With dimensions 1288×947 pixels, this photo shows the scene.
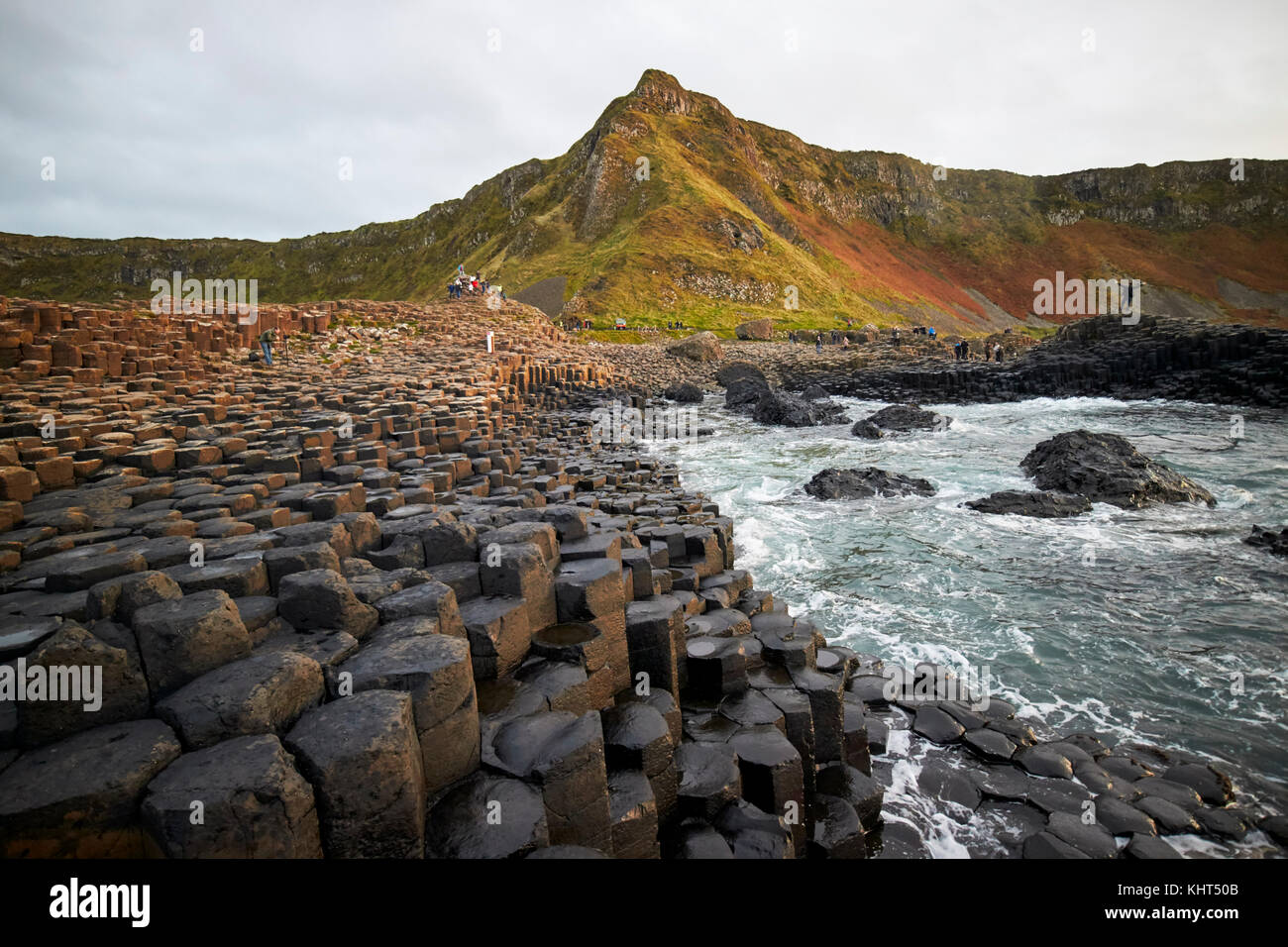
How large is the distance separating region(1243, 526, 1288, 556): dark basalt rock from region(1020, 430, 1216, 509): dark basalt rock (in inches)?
86.3

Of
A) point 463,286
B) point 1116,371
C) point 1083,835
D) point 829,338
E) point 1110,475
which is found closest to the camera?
point 1083,835

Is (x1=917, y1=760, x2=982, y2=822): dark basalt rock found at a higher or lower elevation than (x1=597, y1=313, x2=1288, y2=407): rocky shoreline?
lower

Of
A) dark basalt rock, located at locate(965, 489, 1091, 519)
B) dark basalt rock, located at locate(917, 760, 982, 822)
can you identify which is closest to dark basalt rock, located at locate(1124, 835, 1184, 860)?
dark basalt rock, located at locate(917, 760, 982, 822)

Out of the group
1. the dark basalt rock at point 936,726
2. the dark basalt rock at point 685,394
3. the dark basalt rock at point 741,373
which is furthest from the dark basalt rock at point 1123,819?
the dark basalt rock at point 741,373

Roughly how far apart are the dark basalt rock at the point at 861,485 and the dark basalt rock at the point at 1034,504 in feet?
5.42

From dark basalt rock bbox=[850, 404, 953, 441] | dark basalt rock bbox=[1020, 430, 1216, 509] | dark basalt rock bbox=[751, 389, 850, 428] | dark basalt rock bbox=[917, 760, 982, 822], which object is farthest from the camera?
dark basalt rock bbox=[751, 389, 850, 428]

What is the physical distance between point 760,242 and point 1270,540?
77.9 m

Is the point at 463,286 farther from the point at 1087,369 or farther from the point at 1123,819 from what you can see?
the point at 1123,819

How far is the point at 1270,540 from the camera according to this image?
1148 cm

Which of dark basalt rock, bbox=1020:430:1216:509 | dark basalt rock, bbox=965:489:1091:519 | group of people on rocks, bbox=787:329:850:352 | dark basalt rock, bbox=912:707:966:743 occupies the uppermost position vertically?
group of people on rocks, bbox=787:329:850:352

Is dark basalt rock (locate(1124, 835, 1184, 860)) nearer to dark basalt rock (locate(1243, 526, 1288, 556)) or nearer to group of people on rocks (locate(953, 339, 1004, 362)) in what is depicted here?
dark basalt rock (locate(1243, 526, 1288, 556))

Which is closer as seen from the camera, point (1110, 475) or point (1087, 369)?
point (1110, 475)

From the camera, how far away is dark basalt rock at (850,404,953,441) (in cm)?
2489

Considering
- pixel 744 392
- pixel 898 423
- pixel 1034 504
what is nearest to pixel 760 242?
pixel 744 392
